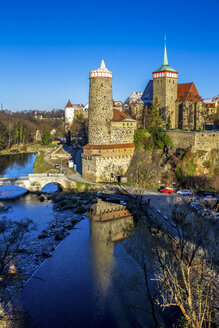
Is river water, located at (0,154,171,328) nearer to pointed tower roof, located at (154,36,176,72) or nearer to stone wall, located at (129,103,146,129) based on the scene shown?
stone wall, located at (129,103,146,129)

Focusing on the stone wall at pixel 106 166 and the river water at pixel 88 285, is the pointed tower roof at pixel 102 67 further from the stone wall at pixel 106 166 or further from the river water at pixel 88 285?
the river water at pixel 88 285

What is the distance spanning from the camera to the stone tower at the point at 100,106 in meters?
31.7

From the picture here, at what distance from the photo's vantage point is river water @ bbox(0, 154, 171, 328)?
13771mm

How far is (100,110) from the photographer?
1266 inches

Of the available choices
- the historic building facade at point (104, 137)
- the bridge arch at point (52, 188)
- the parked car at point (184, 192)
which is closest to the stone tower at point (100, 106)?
the historic building facade at point (104, 137)

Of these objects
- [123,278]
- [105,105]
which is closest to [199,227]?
[123,278]

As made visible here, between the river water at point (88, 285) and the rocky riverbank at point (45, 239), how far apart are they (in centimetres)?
51

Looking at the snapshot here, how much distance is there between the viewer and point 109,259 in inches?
742

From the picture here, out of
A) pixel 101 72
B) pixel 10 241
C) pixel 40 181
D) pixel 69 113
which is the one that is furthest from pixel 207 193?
pixel 69 113

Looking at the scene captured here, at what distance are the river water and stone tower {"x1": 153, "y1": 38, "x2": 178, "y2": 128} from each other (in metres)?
20.7

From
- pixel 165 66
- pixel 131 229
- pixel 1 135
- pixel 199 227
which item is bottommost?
pixel 131 229

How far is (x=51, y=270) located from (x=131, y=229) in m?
7.37

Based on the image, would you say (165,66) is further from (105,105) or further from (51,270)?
(51,270)

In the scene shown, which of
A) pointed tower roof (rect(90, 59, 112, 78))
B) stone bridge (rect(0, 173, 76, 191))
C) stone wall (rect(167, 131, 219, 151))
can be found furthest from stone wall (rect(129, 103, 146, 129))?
stone bridge (rect(0, 173, 76, 191))
